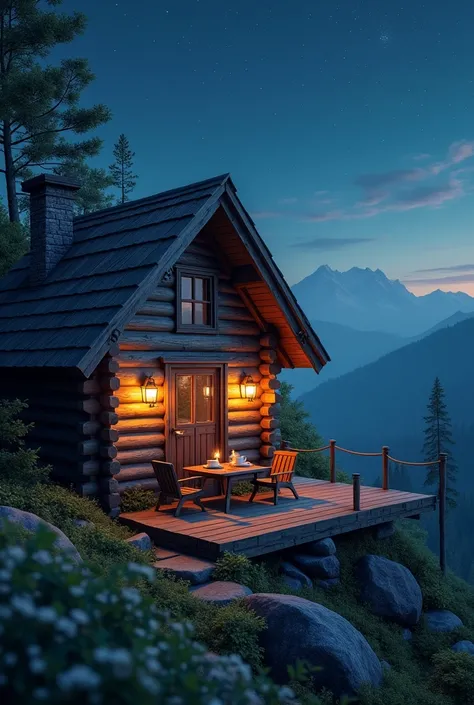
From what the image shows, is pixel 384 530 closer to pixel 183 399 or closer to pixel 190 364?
pixel 183 399

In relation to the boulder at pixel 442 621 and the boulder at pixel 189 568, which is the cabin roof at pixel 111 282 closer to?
the boulder at pixel 189 568

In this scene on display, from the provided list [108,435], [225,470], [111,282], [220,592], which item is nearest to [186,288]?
[111,282]

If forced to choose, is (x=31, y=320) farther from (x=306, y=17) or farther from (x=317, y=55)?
(x=317, y=55)

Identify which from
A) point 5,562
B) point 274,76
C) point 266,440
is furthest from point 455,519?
point 5,562

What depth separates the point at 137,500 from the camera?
1216 cm

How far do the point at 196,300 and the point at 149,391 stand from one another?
229 centimetres

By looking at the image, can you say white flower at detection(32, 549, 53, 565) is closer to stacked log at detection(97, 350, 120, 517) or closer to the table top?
stacked log at detection(97, 350, 120, 517)

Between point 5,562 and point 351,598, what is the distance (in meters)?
9.48

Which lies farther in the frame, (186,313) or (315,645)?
(186,313)

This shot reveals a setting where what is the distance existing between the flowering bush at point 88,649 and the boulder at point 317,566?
836 centimetres

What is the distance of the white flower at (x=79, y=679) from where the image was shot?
2.37 metres

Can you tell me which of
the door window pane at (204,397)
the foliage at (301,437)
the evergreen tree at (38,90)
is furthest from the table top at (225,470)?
the evergreen tree at (38,90)

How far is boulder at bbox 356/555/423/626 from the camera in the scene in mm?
11383

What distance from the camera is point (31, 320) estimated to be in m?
13.0
